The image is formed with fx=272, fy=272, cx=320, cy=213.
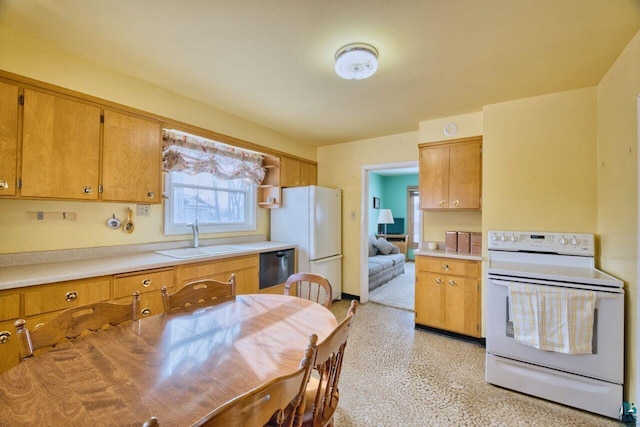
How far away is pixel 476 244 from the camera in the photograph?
294cm

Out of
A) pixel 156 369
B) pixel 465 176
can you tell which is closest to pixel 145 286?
pixel 156 369

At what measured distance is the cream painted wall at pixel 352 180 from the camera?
3971mm

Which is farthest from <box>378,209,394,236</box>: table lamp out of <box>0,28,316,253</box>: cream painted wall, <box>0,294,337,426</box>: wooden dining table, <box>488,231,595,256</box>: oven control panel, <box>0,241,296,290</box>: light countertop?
<box>0,294,337,426</box>: wooden dining table

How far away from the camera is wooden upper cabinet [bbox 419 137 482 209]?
295cm

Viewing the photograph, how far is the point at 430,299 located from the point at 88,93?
3.66 metres

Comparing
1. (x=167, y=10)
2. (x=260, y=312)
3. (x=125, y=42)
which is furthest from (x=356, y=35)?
(x=260, y=312)

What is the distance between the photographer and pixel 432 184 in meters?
3.19

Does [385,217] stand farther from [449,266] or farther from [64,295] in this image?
[64,295]

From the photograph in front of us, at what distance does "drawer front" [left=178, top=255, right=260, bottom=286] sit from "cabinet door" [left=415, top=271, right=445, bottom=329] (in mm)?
1876

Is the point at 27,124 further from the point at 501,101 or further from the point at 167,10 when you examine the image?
the point at 501,101

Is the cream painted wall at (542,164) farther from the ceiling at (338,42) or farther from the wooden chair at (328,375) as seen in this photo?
the wooden chair at (328,375)

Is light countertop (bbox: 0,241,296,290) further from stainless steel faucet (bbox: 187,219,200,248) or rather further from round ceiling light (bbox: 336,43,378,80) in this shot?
round ceiling light (bbox: 336,43,378,80)

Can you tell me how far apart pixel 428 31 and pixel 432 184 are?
182 centimetres

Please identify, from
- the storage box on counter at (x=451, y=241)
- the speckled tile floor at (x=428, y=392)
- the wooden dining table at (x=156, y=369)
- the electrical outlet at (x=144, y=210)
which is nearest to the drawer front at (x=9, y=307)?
the wooden dining table at (x=156, y=369)
